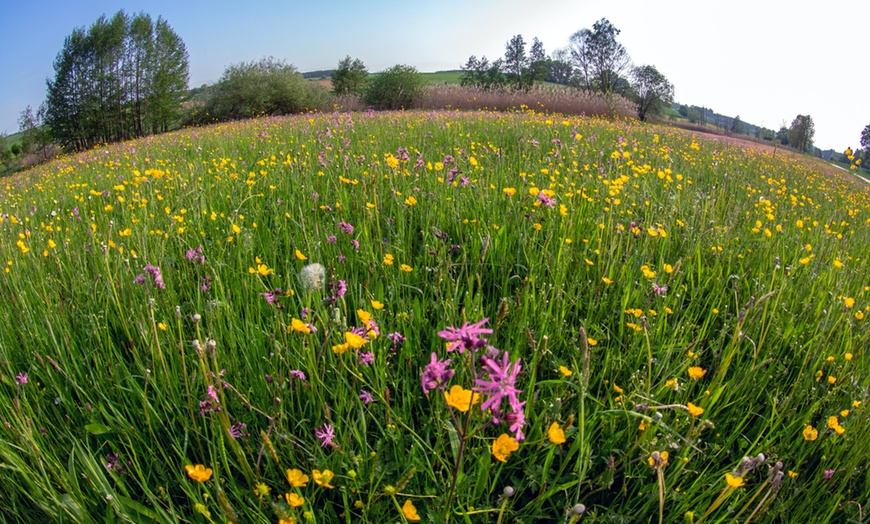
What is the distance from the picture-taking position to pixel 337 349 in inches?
42.5

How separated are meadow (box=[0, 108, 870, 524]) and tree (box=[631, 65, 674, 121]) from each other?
57.7 m

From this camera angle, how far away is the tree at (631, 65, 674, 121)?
5275cm

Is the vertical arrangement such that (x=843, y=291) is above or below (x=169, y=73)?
below

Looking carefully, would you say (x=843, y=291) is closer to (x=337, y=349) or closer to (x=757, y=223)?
(x=757, y=223)

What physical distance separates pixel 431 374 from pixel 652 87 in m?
65.5

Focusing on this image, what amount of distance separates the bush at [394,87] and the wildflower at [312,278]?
23255 mm

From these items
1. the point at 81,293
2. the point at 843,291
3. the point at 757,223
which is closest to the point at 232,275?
the point at 81,293

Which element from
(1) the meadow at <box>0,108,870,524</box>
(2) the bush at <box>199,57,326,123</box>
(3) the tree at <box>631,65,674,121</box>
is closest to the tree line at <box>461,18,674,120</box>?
(3) the tree at <box>631,65,674,121</box>

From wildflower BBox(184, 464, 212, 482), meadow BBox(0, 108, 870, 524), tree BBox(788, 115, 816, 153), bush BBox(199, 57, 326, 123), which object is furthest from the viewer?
bush BBox(199, 57, 326, 123)

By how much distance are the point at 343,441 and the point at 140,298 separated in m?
1.28

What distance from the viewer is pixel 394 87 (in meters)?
24.6

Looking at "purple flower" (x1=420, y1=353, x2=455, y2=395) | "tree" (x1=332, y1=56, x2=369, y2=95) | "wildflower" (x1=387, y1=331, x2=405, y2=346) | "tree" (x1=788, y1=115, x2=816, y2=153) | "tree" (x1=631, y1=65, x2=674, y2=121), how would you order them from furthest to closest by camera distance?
"tree" (x1=631, y1=65, x2=674, y2=121), "tree" (x1=332, y1=56, x2=369, y2=95), "tree" (x1=788, y1=115, x2=816, y2=153), "wildflower" (x1=387, y1=331, x2=405, y2=346), "purple flower" (x1=420, y1=353, x2=455, y2=395)

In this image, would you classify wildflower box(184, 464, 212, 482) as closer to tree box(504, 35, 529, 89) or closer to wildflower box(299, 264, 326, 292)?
wildflower box(299, 264, 326, 292)

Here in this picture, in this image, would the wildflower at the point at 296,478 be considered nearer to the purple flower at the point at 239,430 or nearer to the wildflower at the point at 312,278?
the purple flower at the point at 239,430
